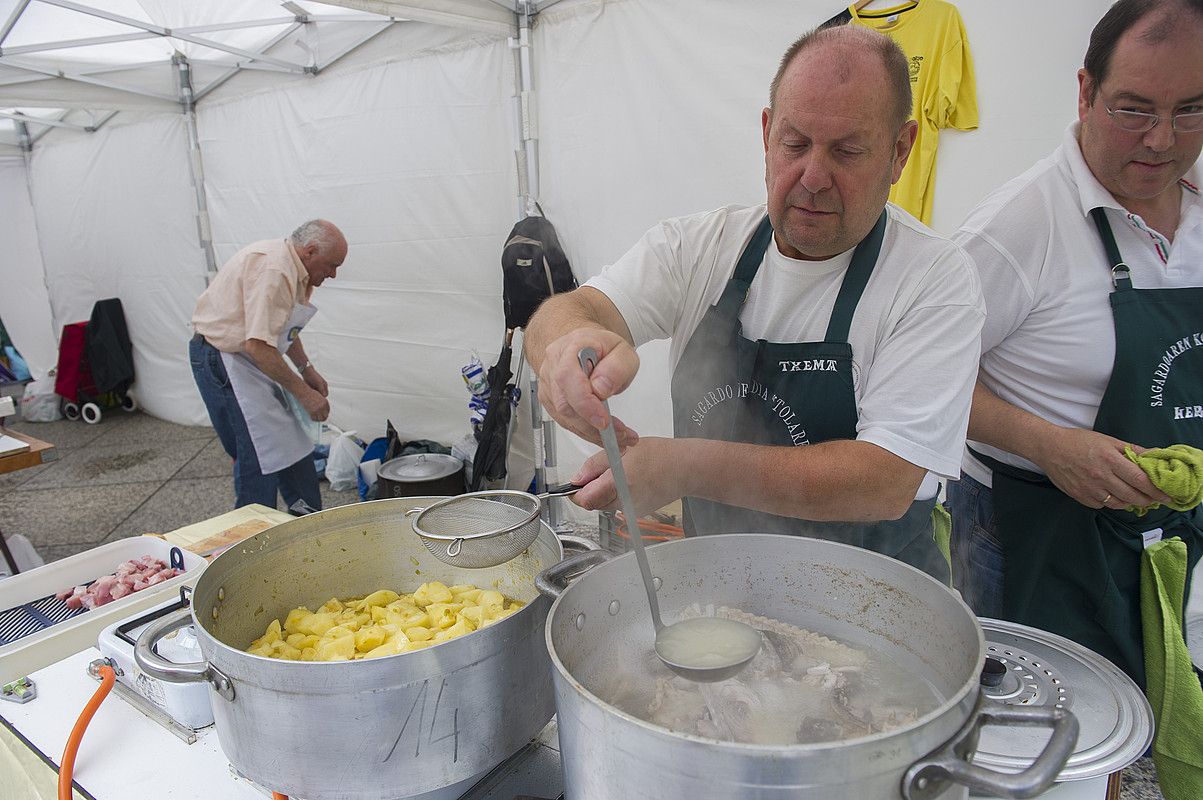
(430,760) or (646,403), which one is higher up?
(430,760)

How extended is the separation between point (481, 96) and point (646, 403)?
2.40m

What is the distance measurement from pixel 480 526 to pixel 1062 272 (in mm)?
1453

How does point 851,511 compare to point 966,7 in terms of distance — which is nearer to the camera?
point 851,511

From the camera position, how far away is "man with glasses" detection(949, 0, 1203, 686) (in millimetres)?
1541

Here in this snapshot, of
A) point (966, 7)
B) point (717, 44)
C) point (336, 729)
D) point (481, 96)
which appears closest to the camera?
point (336, 729)

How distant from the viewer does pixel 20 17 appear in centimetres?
493

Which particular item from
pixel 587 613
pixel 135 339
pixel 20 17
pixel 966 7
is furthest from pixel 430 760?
pixel 135 339

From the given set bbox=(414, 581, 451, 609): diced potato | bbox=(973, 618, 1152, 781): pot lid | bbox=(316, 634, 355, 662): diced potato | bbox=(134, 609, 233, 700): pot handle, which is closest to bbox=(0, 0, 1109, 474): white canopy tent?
bbox=(973, 618, 1152, 781): pot lid

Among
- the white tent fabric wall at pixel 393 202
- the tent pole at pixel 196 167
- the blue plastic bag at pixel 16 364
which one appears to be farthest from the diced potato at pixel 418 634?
the blue plastic bag at pixel 16 364

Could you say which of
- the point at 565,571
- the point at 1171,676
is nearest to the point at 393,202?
the point at 565,571

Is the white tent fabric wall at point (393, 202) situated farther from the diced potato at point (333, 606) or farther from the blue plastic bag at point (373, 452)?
the diced potato at point (333, 606)

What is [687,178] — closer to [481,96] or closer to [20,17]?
→ [481,96]

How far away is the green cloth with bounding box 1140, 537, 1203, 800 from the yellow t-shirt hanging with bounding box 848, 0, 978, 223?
76.8 inches

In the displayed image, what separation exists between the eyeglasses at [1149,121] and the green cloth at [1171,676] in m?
0.89
